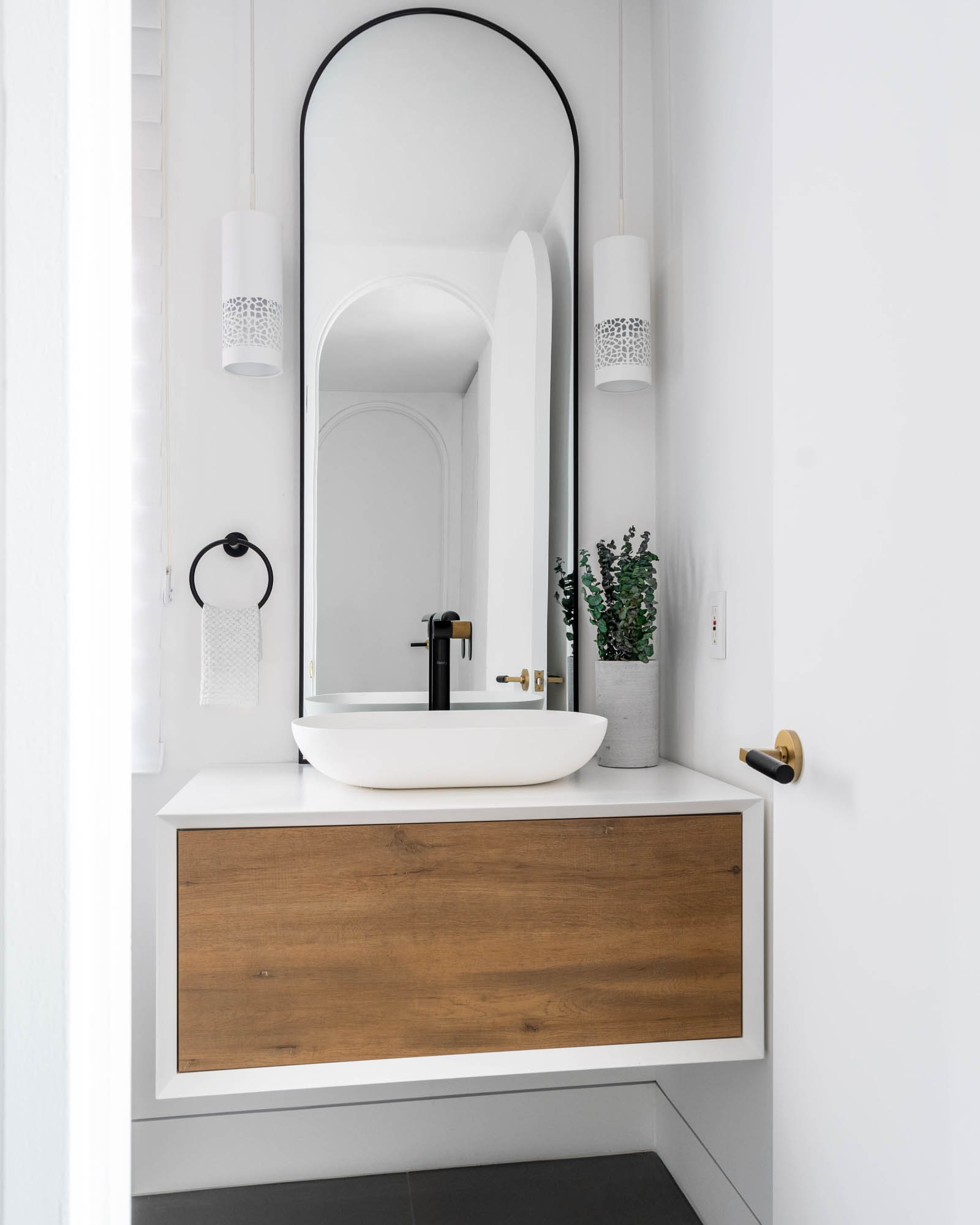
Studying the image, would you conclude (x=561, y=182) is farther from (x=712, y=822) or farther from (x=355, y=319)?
(x=712, y=822)

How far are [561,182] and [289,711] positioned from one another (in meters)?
1.24

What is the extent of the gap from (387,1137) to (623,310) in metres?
1.73

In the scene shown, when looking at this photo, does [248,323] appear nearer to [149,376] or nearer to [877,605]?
[149,376]

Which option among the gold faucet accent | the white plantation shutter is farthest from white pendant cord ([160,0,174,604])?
the gold faucet accent

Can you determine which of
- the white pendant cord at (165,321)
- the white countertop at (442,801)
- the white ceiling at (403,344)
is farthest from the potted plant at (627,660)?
the white pendant cord at (165,321)

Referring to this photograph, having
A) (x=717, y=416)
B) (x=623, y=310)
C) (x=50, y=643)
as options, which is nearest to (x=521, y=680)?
(x=717, y=416)

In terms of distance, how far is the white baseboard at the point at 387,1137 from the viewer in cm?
178

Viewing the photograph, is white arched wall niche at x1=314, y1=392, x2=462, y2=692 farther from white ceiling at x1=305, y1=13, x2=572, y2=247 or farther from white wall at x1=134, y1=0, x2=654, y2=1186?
white ceiling at x1=305, y1=13, x2=572, y2=247

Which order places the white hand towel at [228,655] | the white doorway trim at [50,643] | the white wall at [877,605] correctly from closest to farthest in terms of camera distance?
the white doorway trim at [50,643]
the white wall at [877,605]
the white hand towel at [228,655]

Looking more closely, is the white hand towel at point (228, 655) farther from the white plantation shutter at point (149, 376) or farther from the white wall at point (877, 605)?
the white wall at point (877, 605)

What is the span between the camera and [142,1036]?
1.78 m

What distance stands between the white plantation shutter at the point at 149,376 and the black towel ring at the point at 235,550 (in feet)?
0.21

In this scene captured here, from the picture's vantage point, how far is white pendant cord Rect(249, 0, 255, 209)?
6.01ft

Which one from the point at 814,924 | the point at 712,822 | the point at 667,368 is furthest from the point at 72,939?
the point at 667,368
